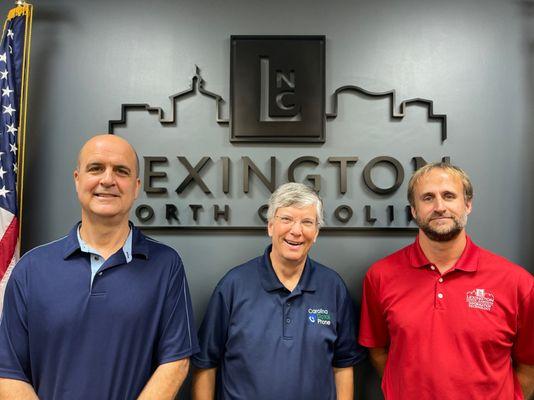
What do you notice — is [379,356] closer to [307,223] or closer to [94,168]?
[307,223]

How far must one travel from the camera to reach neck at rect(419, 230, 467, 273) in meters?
1.49

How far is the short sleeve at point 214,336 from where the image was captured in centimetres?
150

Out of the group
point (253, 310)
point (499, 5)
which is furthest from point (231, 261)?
point (499, 5)

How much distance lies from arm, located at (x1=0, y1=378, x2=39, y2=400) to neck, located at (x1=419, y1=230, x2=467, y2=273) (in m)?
1.55

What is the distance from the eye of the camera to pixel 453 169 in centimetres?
149

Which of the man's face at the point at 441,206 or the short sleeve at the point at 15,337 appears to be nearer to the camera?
the short sleeve at the point at 15,337

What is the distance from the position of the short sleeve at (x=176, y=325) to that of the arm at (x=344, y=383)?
634mm

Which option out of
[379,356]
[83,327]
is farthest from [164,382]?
[379,356]

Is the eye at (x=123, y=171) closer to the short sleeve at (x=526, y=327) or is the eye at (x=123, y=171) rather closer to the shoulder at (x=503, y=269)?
the shoulder at (x=503, y=269)

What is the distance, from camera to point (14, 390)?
123 cm

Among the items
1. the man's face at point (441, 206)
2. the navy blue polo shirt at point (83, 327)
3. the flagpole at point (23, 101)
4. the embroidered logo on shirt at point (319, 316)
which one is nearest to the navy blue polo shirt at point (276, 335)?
the embroidered logo on shirt at point (319, 316)

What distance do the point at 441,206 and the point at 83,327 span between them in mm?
1372

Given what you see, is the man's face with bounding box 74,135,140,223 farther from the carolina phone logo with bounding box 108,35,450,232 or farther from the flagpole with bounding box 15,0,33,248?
the flagpole with bounding box 15,0,33,248

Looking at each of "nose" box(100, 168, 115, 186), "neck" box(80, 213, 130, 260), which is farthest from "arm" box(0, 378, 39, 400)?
"nose" box(100, 168, 115, 186)
